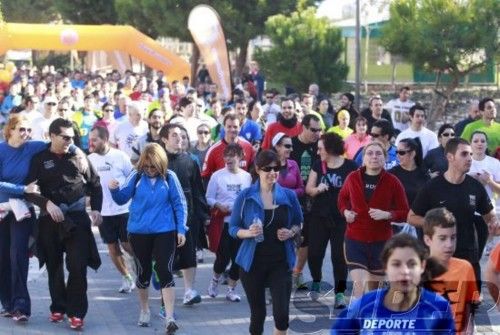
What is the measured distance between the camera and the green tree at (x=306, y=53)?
3225 centimetres

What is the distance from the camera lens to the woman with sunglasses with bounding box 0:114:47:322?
34.8 ft

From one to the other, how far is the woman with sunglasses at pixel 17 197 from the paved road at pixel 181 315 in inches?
10.0

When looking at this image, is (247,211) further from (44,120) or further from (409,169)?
(44,120)

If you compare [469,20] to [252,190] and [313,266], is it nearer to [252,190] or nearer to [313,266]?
[313,266]

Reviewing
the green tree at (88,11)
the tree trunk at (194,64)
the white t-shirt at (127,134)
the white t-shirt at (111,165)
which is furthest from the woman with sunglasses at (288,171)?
the green tree at (88,11)

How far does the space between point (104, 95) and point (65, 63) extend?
3738 centimetres

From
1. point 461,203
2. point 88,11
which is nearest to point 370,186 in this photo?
point 461,203

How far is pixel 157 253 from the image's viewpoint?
10125mm

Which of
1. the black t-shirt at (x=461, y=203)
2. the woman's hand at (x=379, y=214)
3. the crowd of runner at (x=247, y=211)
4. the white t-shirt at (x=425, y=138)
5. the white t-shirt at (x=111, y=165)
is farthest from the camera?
the white t-shirt at (x=425, y=138)

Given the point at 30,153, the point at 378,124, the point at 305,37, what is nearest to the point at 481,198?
the point at 378,124

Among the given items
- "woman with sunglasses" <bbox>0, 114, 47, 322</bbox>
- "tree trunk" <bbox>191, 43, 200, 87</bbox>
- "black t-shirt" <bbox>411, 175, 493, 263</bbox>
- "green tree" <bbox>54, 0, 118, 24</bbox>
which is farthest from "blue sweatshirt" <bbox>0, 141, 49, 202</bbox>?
"green tree" <bbox>54, 0, 118, 24</bbox>

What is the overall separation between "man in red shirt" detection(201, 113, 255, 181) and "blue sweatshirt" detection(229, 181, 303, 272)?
3360 millimetres

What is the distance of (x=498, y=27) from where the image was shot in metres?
27.2

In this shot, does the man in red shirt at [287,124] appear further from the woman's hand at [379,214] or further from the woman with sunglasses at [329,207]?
the woman's hand at [379,214]
